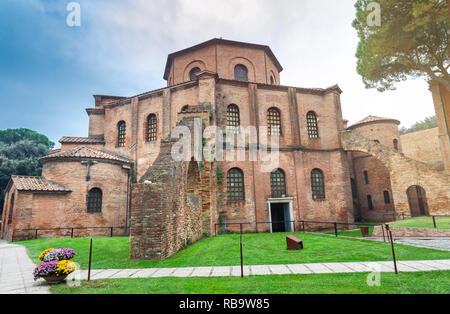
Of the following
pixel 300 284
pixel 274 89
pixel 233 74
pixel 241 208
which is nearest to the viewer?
pixel 300 284

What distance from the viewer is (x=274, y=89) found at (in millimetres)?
18891

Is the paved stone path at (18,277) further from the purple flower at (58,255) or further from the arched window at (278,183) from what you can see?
the arched window at (278,183)

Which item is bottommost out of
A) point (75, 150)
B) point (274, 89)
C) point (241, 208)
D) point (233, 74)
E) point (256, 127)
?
point (241, 208)

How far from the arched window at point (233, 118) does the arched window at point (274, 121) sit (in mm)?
2474

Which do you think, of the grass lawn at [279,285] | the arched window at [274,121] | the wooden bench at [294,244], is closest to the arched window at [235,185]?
the arched window at [274,121]

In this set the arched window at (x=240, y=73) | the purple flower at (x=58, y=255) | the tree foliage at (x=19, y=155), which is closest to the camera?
the purple flower at (x=58, y=255)

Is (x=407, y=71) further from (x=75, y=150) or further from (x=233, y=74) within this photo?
(x=75, y=150)

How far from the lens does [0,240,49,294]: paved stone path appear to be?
5094 millimetres

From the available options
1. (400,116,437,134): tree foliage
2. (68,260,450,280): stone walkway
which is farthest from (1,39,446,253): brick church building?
(400,116,437,134): tree foliage

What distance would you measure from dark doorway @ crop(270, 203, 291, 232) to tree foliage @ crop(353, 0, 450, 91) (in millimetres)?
11521

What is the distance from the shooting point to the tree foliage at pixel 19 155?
28125 millimetres

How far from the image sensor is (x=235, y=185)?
1656 cm
